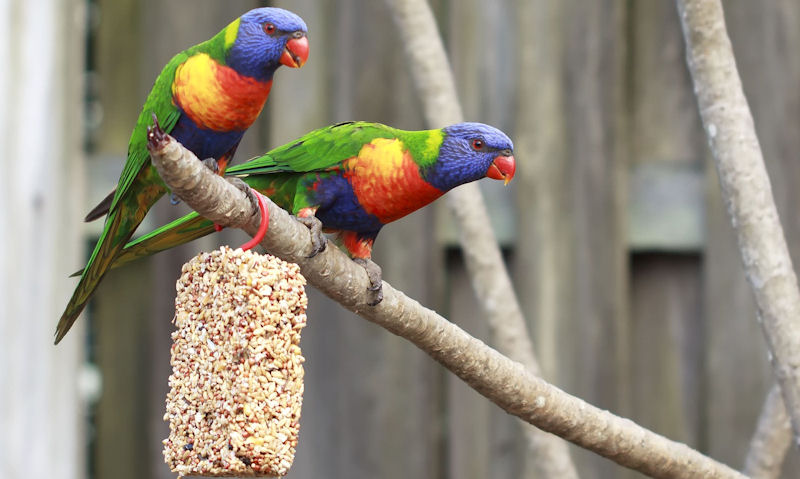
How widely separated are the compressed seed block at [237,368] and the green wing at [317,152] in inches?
22.2

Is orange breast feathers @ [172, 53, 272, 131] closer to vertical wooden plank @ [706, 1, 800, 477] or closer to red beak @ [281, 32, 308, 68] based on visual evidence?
red beak @ [281, 32, 308, 68]

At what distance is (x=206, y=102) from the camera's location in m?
1.85

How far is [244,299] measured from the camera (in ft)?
4.60

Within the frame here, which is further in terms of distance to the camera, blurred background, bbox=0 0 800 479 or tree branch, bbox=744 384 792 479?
blurred background, bbox=0 0 800 479

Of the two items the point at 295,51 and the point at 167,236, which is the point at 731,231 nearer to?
the point at 295,51

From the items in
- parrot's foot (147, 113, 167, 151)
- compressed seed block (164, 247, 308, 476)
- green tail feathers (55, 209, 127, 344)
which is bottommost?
compressed seed block (164, 247, 308, 476)

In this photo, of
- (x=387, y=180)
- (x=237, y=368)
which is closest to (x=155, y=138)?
(x=237, y=368)

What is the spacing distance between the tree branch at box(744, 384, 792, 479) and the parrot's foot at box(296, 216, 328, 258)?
1.23 m

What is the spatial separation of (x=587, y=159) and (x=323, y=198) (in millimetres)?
1057

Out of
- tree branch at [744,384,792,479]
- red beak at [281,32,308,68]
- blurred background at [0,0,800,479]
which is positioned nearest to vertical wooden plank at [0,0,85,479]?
blurred background at [0,0,800,479]

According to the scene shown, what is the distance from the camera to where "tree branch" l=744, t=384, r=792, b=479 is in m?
2.40

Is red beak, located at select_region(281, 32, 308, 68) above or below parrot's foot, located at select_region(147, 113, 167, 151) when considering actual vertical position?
above

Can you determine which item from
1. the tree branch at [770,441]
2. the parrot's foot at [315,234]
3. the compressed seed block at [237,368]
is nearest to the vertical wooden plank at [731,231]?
the tree branch at [770,441]

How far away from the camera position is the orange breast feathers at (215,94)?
183 centimetres
